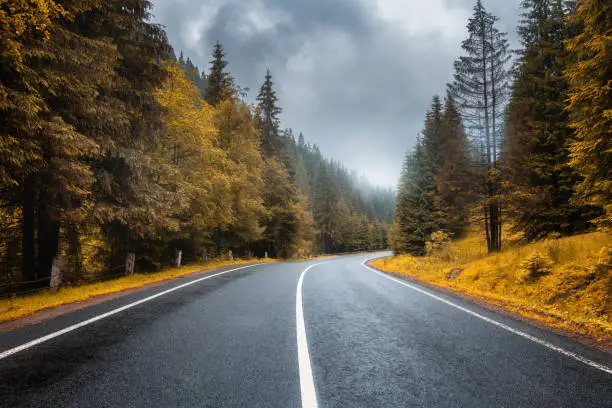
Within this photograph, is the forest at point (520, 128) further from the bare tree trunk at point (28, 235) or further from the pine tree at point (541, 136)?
the bare tree trunk at point (28, 235)

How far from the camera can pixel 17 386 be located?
113 inches

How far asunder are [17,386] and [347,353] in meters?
3.36

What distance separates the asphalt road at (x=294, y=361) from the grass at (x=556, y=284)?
125cm

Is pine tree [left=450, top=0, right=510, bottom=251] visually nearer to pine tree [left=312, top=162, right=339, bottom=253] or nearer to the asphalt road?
the asphalt road

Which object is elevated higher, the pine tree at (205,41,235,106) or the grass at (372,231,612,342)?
the pine tree at (205,41,235,106)

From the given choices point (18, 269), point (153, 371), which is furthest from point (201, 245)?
point (153, 371)

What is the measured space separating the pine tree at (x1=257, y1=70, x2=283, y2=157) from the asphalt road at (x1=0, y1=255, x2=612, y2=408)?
31.3 metres

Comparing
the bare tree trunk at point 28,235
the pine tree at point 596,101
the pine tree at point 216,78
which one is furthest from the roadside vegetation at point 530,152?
the pine tree at point 216,78

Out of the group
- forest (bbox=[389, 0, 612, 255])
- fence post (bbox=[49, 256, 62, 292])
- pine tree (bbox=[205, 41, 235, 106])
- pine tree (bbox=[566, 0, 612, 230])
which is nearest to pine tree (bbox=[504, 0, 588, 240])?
forest (bbox=[389, 0, 612, 255])

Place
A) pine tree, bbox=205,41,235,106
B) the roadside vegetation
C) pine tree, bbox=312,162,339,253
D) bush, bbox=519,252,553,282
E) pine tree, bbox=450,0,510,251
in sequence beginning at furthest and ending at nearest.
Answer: pine tree, bbox=312,162,339,253
pine tree, bbox=205,41,235,106
pine tree, bbox=450,0,510,251
bush, bbox=519,252,553,282
the roadside vegetation

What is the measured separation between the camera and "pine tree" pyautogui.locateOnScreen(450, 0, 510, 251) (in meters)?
16.5

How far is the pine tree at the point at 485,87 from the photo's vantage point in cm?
1650

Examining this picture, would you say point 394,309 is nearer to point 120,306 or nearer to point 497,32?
point 120,306

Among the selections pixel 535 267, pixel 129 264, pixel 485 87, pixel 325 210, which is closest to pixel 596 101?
pixel 535 267
